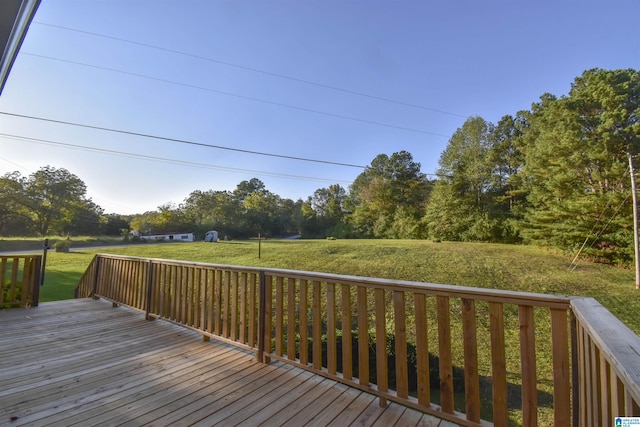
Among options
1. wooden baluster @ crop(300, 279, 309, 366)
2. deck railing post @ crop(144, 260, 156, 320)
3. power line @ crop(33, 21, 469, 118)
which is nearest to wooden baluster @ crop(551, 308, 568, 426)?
wooden baluster @ crop(300, 279, 309, 366)

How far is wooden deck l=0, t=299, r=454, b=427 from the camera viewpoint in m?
Answer: 1.59

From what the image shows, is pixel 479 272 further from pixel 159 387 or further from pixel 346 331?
pixel 159 387

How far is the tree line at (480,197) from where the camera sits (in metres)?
12.1

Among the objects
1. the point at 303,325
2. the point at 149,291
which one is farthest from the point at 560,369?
the point at 149,291

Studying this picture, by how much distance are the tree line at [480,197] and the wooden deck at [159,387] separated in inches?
557

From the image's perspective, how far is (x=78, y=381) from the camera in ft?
6.56

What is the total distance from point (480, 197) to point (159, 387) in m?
23.2

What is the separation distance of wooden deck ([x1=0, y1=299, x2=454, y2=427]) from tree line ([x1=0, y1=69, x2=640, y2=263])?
14.1m

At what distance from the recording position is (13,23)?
1.59 metres

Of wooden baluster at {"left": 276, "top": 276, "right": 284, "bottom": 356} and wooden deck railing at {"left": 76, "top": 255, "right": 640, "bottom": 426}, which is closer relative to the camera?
wooden deck railing at {"left": 76, "top": 255, "right": 640, "bottom": 426}

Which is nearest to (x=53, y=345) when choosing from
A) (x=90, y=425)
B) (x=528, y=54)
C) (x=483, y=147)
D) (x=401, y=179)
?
(x=90, y=425)

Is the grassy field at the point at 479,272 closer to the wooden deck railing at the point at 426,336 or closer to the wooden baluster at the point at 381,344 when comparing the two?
the wooden deck railing at the point at 426,336

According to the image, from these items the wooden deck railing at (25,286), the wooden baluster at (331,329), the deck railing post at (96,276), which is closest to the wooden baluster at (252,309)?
the wooden baluster at (331,329)

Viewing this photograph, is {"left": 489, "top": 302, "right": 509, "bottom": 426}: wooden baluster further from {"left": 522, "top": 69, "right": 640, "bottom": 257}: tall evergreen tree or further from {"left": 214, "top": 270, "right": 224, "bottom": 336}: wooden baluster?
{"left": 522, "top": 69, "right": 640, "bottom": 257}: tall evergreen tree
